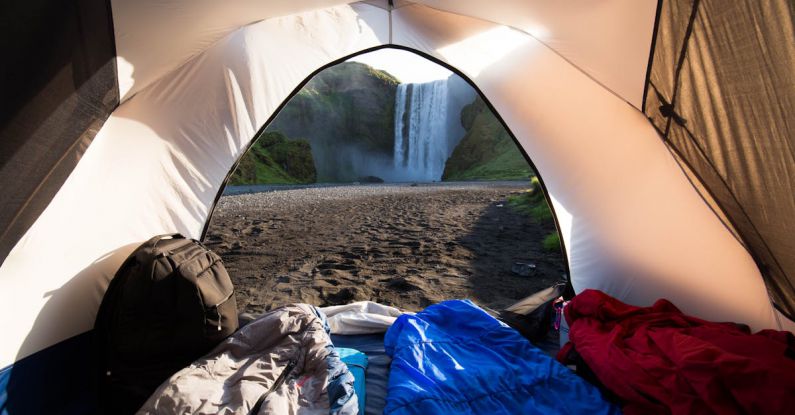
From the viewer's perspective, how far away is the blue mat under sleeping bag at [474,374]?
190cm

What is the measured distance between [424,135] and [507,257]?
3215 centimetres

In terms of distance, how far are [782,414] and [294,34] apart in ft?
12.3

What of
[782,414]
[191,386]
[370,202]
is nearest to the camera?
[782,414]

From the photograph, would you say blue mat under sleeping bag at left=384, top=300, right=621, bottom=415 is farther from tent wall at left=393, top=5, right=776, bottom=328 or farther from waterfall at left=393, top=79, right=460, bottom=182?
waterfall at left=393, top=79, right=460, bottom=182

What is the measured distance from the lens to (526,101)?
10.5 feet

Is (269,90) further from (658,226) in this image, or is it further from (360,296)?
(658,226)

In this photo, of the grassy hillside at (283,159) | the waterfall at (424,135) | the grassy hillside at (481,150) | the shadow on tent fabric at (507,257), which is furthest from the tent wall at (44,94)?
the waterfall at (424,135)

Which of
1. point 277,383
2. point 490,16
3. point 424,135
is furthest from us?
point 424,135

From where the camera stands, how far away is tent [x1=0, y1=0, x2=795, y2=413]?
165 cm

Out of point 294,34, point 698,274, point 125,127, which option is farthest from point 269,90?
point 698,274

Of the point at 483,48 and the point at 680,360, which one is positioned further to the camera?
the point at 483,48

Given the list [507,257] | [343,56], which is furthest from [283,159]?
[343,56]

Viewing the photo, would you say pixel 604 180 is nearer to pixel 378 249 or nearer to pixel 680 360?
pixel 680 360

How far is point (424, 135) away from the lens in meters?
36.9
